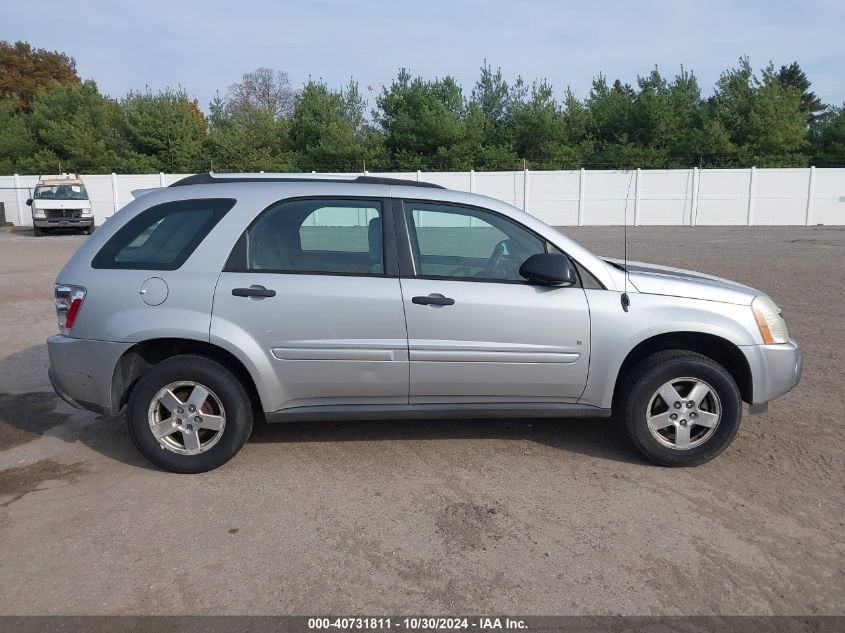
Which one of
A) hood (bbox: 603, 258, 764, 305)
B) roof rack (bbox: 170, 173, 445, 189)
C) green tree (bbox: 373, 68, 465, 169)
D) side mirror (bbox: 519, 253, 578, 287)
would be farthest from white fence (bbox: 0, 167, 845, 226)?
side mirror (bbox: 519, 253, 578, 287)

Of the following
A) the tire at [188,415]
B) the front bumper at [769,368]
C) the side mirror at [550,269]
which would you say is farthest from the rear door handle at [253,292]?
the front bumper at [769,368]

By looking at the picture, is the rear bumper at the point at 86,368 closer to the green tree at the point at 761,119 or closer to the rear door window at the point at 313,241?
the rear door window at the point at 313,241

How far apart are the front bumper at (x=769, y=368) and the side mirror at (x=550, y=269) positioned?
48.7 inches

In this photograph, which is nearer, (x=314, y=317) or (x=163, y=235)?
(x=314, y=317)

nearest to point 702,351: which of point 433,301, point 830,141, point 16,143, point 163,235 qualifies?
point 433,301

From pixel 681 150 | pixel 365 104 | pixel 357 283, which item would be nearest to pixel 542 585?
pixel 357 283

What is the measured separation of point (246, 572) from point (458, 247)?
8.25 ft

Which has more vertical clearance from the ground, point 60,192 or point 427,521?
point 60,192

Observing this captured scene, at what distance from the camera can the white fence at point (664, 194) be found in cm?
3266

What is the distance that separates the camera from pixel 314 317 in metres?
4.35

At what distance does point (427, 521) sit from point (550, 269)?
1.68m

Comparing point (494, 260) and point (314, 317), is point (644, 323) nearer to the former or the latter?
point (494, 260)

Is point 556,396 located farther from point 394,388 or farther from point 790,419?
point 790,419

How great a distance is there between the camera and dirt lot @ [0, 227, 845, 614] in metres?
3.16
